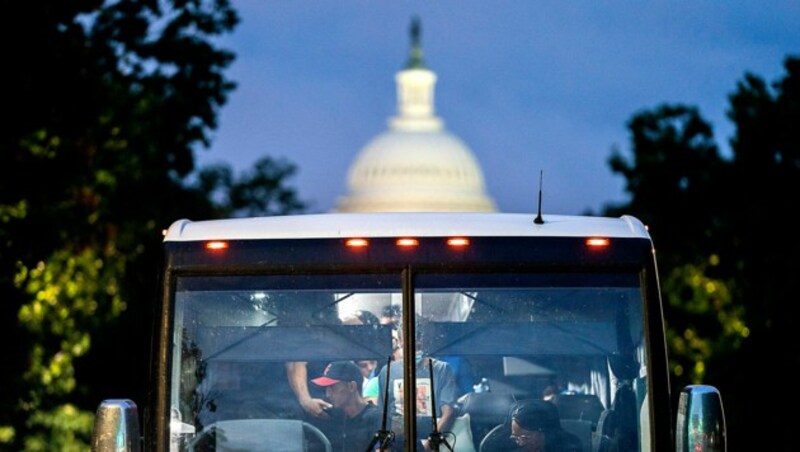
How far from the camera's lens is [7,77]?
1639cm

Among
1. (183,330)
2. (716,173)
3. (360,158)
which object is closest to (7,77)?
(183,330)

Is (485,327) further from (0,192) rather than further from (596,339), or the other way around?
(0,192)

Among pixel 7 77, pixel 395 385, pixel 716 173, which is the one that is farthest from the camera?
pixel 716 173

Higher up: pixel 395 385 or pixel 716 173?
pixel 716 173

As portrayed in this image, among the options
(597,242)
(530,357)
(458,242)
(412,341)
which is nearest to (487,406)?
(530,357)

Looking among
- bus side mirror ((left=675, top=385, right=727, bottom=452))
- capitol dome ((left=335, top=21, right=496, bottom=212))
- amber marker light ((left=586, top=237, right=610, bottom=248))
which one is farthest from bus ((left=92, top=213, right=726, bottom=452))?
capitol dome ((left=335, top=21, right=496, bottom=212))

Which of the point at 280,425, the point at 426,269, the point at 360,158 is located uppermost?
the point at 360,158

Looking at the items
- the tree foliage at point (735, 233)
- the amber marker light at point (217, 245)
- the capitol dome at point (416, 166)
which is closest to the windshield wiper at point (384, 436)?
the amber marker light at point (217, 245)

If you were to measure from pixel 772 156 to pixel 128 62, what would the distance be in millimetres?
8373

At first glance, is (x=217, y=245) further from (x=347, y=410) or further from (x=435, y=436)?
(x=435, y=436)

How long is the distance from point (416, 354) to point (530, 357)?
0.49m

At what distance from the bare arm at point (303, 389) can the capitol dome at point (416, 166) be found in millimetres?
107104

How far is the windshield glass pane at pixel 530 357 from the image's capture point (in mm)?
8273

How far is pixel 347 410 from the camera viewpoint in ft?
27.3
